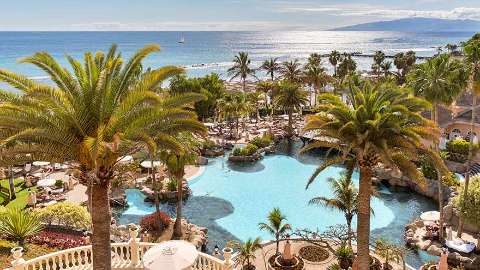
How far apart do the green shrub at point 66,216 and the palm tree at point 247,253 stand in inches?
356

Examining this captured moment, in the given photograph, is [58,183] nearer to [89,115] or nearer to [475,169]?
[89,115]

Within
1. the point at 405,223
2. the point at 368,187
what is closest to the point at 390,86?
the point at 368,187

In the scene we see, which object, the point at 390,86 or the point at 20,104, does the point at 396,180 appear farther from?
the point at 20,104

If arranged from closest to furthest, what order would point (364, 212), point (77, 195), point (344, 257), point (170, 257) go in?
point (170, 257), point (364, 212), point (344, 257), point (77, 195)

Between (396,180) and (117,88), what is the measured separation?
1120 inches

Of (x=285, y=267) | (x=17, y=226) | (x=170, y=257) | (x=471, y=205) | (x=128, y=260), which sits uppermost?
(x=170, y=257)

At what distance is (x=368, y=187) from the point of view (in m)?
15.5

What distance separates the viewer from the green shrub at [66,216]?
22766mm

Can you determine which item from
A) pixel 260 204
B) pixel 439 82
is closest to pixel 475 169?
pixel 439 82

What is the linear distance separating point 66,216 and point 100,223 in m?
12.1

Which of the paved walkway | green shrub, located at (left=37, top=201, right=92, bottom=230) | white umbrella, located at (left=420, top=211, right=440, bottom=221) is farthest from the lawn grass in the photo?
white umbrella, located at (left=420, top=211, right=440, bottom=221)

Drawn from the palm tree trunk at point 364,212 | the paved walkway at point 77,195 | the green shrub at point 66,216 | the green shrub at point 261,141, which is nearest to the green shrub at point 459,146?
the green shrub at point 261,141

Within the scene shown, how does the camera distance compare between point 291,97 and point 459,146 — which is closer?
point 459,146

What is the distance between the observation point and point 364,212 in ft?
51.4
